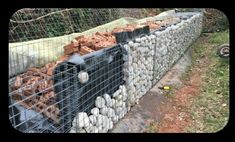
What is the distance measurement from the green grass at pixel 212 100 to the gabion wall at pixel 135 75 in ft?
2.26

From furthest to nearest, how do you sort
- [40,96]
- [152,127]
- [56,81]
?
[152,127] → [40,96] → [56,81]

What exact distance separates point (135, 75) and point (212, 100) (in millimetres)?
1348

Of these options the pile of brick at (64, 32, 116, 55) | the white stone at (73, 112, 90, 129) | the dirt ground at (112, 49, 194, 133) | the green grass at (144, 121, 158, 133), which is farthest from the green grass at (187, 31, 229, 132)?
the white stone at (73, 112, 90, 129)

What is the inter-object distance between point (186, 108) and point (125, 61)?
1311mm

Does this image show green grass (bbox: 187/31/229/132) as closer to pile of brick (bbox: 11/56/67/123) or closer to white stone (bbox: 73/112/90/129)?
white stone (bbox: 73/112/90/129)

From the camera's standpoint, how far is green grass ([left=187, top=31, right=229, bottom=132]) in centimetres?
432

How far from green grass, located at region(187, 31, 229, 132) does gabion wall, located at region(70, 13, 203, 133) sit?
0.69 metres

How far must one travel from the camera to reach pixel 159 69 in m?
5.79

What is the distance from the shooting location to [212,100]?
5.16 meters

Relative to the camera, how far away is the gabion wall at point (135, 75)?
336 cm

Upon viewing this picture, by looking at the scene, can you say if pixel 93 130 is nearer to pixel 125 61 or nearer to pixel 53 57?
pixel 125 61

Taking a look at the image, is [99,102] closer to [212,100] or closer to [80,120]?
[80,120]

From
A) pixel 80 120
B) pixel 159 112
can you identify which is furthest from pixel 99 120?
pixel 159 112

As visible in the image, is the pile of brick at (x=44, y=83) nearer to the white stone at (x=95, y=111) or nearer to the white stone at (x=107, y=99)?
the white stone at (x=95, y=111)
